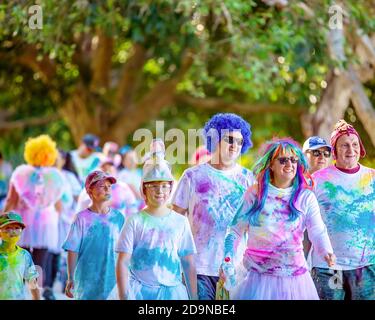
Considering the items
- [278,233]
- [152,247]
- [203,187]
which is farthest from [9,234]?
[278,233]

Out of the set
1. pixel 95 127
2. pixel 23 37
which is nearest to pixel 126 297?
pixel 23 37

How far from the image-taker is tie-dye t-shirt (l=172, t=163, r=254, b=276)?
8461mm

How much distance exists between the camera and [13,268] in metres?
8.41

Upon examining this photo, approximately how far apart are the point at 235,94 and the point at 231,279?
47.8ft

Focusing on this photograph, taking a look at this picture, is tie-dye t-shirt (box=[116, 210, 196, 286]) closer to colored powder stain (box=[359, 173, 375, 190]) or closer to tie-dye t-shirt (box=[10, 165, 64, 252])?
colored powder stain (box=[359, 173, 375, 190])

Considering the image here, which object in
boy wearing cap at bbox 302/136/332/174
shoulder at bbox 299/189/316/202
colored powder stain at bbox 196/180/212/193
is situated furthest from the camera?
boy wearing cap at bbox 302/136/332/174

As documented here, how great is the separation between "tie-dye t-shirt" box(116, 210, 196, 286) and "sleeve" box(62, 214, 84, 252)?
981 millimetres

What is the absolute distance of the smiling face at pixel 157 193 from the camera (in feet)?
26.0

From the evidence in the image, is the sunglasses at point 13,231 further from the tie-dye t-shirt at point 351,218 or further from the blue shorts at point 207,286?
the tie-dye t-shirt at point 351,218

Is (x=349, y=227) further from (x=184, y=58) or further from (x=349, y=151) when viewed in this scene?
(x=184, y=58)

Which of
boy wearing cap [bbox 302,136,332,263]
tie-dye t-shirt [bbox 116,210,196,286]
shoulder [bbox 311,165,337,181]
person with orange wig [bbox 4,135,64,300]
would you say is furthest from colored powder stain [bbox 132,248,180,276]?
person with orange wig [bbox 4,135,64,300]

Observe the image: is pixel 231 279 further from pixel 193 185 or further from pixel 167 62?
pixel 167 62

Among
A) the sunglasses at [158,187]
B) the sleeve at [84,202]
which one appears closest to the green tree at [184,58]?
the sleeve at [84,202]

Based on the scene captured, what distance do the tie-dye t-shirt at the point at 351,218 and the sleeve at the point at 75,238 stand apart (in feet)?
6.14
